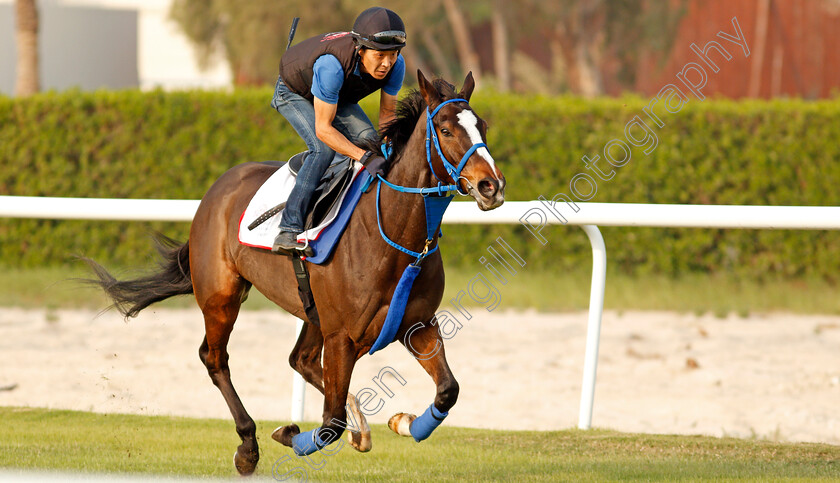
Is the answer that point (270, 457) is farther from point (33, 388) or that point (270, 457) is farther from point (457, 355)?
point (457, 355)

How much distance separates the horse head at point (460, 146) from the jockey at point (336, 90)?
0.29 metres

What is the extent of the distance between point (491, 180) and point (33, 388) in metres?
4.18

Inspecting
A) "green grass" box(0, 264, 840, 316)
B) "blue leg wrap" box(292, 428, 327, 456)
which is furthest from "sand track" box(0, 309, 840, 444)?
"blue leg wrap" box(292, 428, 327, 456)

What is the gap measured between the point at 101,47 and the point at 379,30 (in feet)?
76.4

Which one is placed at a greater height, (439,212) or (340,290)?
(439,212)

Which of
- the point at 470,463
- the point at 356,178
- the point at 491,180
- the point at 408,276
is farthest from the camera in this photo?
the point at 470,463

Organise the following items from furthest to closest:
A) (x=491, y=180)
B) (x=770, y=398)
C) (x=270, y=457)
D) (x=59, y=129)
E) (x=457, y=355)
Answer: (x=59, y=129), (x=457, y=355), (x=770, y=398), (x=270, y=457), (x=491, y=180)

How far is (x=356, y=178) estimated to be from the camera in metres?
3.66

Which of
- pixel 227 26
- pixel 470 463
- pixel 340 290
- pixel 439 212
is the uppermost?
pixel 227 26

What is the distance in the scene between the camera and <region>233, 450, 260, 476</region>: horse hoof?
399 cm

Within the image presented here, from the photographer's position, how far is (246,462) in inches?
158

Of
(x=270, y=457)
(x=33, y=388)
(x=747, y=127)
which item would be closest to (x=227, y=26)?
(x=747, y=127)

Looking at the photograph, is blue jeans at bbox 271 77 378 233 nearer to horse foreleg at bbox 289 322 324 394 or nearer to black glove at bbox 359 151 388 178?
black glove at bbox 359 151 388 178

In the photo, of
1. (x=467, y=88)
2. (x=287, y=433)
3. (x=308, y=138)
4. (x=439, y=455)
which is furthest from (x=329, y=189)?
(x=439, y=455)
